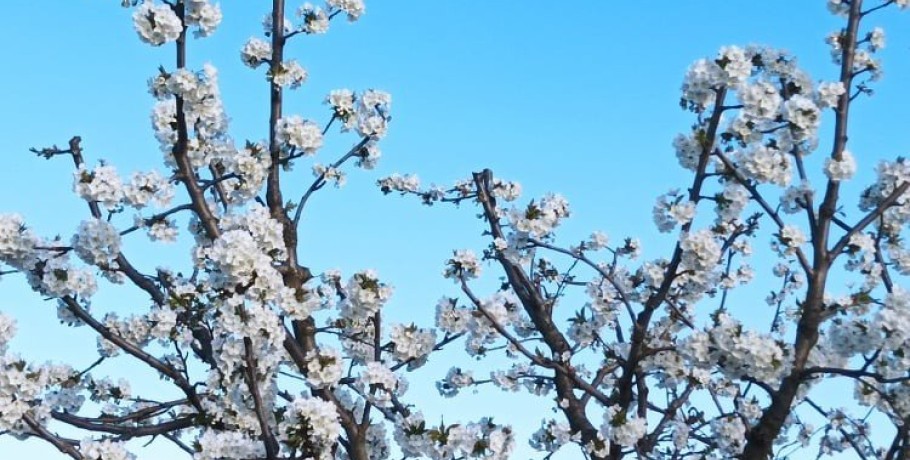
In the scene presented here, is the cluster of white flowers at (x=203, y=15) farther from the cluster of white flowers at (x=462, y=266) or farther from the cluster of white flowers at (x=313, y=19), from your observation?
the cluster of white flowers at (x=462, y=266)

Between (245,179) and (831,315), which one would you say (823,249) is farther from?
(245,179)

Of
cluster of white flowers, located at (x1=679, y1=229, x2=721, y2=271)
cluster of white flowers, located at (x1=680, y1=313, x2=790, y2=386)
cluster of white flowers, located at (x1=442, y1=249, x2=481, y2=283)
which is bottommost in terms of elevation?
cluster of white flowers, located at (x1=680, y1=313, x2=790, y2=386)

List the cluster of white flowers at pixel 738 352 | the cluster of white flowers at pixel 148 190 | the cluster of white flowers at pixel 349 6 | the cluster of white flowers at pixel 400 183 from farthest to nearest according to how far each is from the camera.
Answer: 1. the cluster of white flowers at pixel 400 183
2. the cluster of white flowers at pixel 349 6
3. the cluster of white flowers at pixel 148 190
4. the cluster of white flowers at pixel 738 352

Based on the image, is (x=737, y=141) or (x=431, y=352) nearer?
(x=737, y=141)

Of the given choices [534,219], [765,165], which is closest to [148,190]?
[534,219]

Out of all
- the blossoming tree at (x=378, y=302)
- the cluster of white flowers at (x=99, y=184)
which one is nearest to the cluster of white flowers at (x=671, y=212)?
the blossoming tree at (x=378, y=302)

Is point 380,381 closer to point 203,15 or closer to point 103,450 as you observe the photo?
point 103,450

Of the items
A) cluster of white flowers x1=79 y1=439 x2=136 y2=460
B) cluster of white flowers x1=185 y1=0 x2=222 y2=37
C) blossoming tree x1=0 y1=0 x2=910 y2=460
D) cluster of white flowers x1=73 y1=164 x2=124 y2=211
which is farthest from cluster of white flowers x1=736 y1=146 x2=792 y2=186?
cluster of white flowers x1=79 y1=439 x2=136 y2=460

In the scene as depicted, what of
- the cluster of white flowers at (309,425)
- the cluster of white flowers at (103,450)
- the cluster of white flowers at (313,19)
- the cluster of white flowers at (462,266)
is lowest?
the cluster of white flowers at (309,425)

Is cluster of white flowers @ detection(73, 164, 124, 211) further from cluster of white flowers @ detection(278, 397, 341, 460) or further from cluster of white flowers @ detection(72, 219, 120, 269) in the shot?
cluster of white flowers @ detection(278, 397, 341, 460)

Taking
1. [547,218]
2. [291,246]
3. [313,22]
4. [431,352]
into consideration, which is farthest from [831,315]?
[313,22]

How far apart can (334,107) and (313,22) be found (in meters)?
0.78

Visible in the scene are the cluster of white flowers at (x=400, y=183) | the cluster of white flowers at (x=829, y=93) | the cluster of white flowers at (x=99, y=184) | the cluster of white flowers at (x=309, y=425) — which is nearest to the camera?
the cluster of white flowers at (x=309, y=425)

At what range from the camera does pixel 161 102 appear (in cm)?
745
